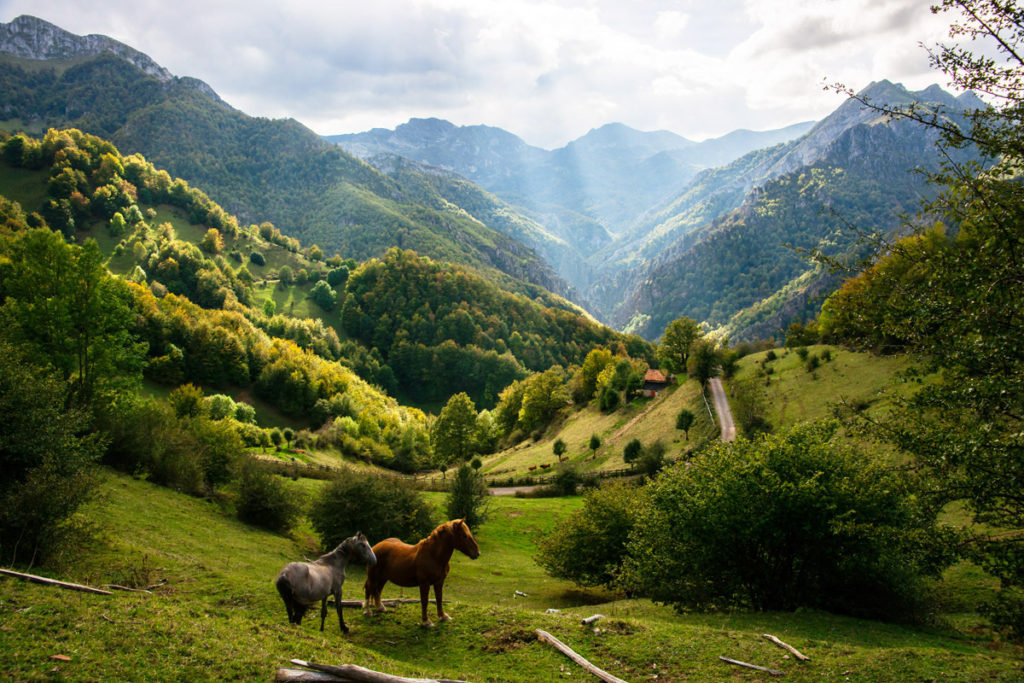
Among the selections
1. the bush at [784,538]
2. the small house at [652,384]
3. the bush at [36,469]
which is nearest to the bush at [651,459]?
the small house at [652,384]

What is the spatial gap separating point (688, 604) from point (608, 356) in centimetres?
8028

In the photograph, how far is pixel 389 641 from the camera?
10.3m

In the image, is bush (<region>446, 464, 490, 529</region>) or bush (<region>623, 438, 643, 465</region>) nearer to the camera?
bush (<region>446, 464, 490, 529</region>)

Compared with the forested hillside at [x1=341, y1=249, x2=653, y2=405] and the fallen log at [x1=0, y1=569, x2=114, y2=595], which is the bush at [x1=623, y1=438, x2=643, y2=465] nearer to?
the fallen log at [x1=0, y1=569, x2=114, y2=595]

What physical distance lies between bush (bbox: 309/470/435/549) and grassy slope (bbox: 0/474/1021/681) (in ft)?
34.4

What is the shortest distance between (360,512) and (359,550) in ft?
57.7

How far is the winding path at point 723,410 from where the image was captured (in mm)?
52312

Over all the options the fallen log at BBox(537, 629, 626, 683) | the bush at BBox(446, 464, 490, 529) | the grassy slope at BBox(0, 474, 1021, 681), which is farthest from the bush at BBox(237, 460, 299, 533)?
the fallen log at BBox(537, 629, 626, 683)

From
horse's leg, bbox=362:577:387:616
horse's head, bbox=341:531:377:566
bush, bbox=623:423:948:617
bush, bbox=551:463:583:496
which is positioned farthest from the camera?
bush, bbox=551:463:583:496

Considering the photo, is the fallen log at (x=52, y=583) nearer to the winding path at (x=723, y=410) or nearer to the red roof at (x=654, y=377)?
the winding path at (x=723, y=410)

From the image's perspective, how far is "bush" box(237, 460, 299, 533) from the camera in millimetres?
28828

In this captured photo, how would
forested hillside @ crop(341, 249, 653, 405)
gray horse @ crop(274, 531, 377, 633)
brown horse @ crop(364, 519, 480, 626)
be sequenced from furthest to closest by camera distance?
forested hillside @ crop(341, 249, 653, 405) → brown horse @ crop(364, 519, 480, 626) → gray horse @ crop(274, 531, 377, 633)

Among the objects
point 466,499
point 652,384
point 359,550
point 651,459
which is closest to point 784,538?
point 359,550

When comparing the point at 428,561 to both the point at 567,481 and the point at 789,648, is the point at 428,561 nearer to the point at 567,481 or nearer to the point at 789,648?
the point at 789,648
